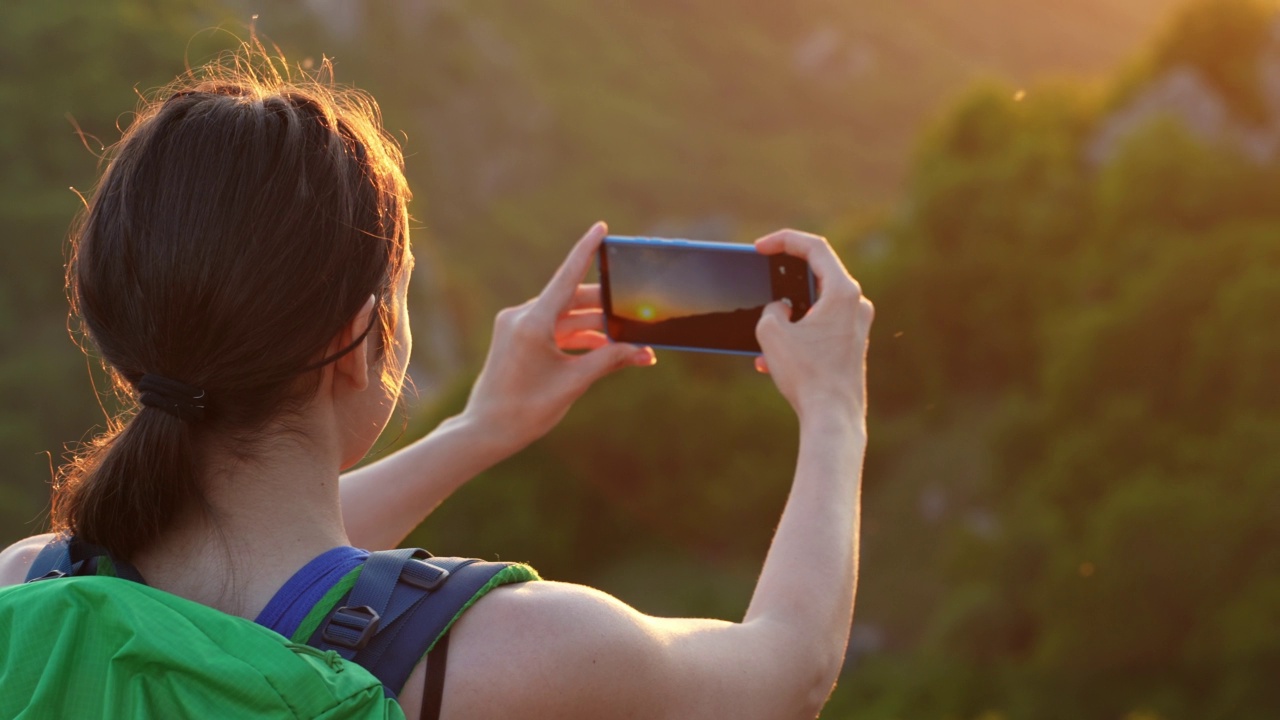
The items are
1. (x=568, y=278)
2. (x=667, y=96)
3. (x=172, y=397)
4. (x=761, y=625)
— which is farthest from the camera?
(x=667, y=96)

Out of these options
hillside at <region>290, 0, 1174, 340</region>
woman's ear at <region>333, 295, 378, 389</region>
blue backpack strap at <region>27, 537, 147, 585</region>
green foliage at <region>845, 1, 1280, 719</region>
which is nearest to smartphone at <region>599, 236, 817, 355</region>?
woman's ear at <region>333, 295, 378, 389</region>

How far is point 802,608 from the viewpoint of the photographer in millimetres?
1552

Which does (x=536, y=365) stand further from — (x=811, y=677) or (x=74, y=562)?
(x=74, y=562)

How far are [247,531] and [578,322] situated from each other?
1020 mm

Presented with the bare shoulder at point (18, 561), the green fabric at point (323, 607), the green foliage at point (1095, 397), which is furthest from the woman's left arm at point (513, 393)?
the green foliage at point (1095, 397)

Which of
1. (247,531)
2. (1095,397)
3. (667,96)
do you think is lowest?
(1095,397)

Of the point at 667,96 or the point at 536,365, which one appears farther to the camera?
the point at 667,96

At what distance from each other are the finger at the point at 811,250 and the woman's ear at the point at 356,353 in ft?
2.34

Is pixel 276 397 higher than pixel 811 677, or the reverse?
pixel 276 397

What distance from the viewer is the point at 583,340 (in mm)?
2293

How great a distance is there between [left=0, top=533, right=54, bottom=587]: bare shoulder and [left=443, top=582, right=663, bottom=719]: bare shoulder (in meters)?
0.60

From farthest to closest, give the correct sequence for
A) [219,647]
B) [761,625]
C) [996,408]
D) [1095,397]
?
[996,408] → [1095,397] → [761,625] → [219,647]

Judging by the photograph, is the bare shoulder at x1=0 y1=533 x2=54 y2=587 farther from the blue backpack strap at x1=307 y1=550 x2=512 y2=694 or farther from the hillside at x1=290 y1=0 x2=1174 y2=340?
the hillside at x1=290 y1=0 x2=1174 y2=340

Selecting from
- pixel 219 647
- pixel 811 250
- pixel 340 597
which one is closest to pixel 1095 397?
pixel 811 250
